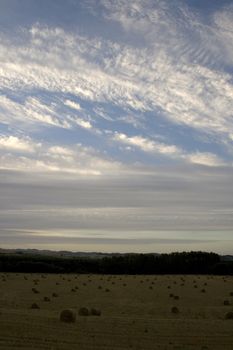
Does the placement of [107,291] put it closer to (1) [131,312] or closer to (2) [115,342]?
(1) [131,312]

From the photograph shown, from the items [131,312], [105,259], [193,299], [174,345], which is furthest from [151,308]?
[105,259]

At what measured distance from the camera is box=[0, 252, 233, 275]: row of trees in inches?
3078

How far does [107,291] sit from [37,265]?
43.4m

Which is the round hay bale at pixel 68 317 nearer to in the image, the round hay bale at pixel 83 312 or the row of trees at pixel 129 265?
the round hay bale at pixel 83 312

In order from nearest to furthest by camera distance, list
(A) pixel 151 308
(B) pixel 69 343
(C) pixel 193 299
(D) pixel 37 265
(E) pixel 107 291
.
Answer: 1. (B) pixel 69 343
2. (A) pixel 151 308
3. (C) pixel 193 299
4. (E) pixel 107 291
5. (D) pixel 37 265

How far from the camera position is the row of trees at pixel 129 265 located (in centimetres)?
7819

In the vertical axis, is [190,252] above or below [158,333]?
above

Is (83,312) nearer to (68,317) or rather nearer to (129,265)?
(68,317)

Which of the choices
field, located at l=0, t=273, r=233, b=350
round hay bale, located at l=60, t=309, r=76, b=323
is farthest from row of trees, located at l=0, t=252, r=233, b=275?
round hay bale, located at l=60, t=309, r=76, b=323

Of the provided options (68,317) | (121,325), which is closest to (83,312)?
(68,317)

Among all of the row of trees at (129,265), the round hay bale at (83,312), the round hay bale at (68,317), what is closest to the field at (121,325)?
the round hay bale at (68,317)

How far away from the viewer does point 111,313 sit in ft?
77.7

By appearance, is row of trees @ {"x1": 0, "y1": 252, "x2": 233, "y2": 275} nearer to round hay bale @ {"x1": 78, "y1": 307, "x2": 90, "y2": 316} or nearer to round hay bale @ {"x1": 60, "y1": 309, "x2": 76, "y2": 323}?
round hay bale @ {"x1": 78, "y1": 307, "x2": 90, "y2": 316}

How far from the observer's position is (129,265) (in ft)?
272
